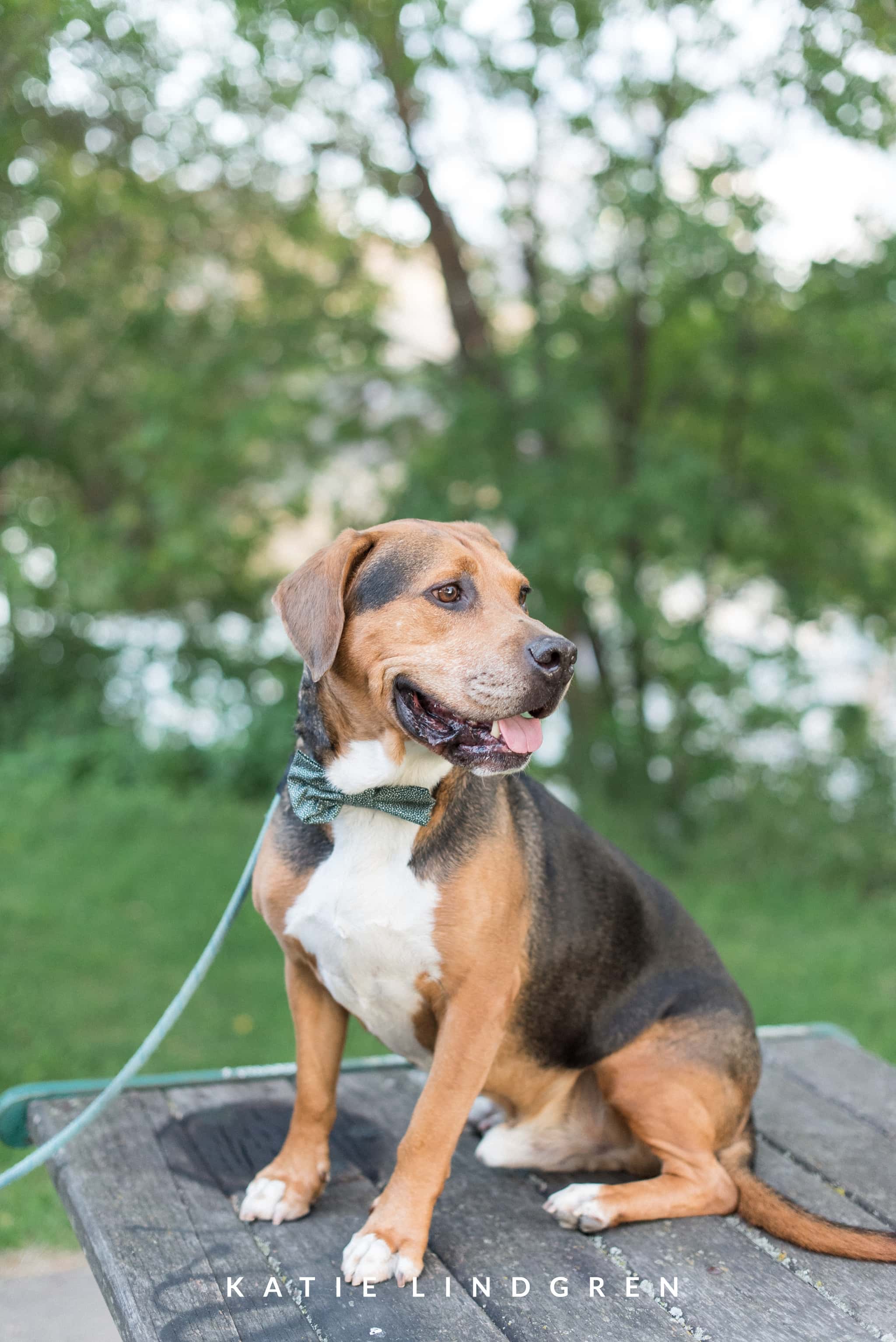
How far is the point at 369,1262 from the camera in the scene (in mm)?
2602

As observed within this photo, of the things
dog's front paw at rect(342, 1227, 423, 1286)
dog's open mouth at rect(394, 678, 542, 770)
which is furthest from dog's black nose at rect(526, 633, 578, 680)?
dog's front paw at rect(342, 1227, 423, 1286)

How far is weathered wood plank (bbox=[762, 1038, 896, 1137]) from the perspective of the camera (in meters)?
3.77

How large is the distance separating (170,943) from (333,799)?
3719mm

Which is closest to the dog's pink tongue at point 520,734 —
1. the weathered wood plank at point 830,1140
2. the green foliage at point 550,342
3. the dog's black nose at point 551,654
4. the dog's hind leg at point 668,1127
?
the dog's black nose at point 551,654

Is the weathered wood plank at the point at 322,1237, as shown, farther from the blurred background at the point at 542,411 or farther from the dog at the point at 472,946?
the blurred background at the point at 542,411

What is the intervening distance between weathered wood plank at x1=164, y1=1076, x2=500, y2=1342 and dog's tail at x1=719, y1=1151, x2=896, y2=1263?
83cm

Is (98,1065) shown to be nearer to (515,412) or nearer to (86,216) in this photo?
(515,412)

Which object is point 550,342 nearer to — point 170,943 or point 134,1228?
point 170,943

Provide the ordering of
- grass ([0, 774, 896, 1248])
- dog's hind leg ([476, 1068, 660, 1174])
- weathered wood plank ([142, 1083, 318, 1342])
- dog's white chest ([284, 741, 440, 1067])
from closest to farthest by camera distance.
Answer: weathered wood plank ([142, 1083, 318, 1342]) → dog's white chest ([284, 741, 440, 1067]) → dog's hind leg ([476, 1068, 660, 1174]) → grass ([0, 774, 896, 1248])

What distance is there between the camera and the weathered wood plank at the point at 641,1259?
2.52m

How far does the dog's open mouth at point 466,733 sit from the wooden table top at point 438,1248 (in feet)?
3.88

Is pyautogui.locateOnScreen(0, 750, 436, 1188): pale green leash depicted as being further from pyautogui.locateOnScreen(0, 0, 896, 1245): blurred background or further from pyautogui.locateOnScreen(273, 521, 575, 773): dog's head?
pyautogui.locateOnScreen(0, 0, 896, 1245): blurred background

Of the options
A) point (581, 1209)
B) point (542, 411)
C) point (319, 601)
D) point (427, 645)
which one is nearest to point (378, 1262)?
point (581, 1209)

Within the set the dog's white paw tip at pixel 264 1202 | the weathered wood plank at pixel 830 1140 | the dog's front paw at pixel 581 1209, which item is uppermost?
the dog's front paw at pixel 581 1209
